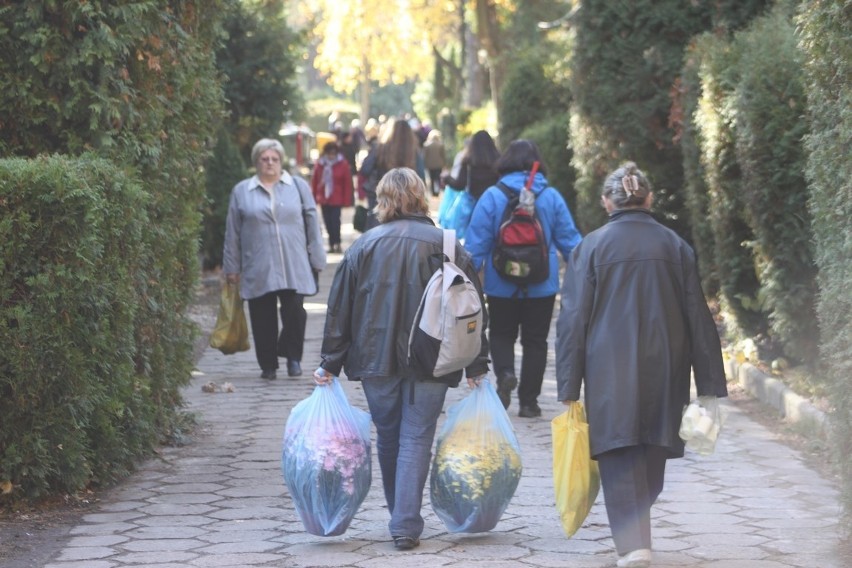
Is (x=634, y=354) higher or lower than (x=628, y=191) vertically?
lower

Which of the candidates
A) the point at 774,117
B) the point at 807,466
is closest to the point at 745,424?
the point at 807,466

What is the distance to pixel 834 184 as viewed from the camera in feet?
21.1

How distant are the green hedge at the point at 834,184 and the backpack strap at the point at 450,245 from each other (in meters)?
1.72

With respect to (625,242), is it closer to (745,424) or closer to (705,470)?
(705,470)

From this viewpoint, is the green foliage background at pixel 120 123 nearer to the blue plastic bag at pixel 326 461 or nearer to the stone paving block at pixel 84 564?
the stone paving block at pixel 84 564

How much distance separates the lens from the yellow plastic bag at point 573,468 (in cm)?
589

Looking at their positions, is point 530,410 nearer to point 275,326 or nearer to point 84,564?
point 275,326

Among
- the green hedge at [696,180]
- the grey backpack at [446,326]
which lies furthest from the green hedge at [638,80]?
the grey backpack at [446,326]

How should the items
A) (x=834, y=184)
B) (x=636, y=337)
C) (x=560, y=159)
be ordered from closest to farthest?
(x=636, y=337) → (x=834, y=184) → (x=560, y=159)

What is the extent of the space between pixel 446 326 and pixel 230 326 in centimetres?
485

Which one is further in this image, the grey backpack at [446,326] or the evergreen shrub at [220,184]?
the evergreen shrub at [220,184]

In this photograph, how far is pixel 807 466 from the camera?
319 inches

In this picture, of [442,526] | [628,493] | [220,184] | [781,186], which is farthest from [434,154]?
[628,493]

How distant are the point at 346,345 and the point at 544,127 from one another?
1494 cm
